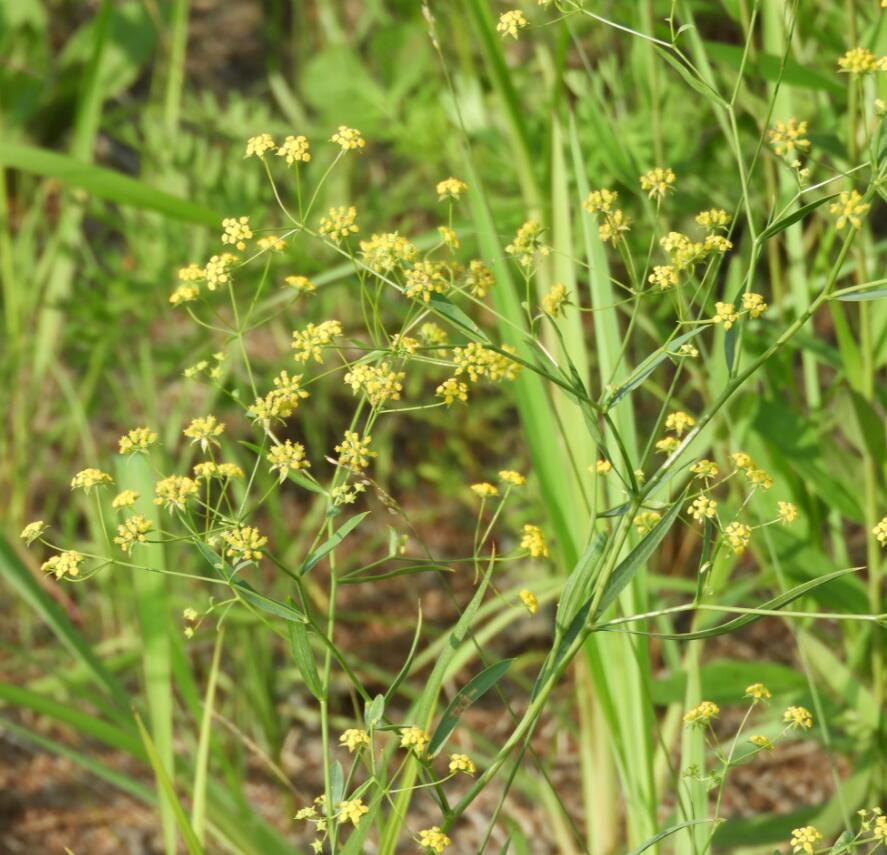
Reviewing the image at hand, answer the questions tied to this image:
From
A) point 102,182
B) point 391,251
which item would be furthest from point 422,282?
point 102,182

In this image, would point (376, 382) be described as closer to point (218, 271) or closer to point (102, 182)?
point (218, 271)

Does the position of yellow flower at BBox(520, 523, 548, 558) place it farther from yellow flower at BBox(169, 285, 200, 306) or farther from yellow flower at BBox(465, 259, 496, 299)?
yellow flower at BBox(169, 285, 200, 306)

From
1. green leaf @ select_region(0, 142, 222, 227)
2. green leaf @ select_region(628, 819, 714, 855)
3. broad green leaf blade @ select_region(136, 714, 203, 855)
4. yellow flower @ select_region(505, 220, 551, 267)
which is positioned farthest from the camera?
green leaf @ select_region(0, 142, 222, 227)

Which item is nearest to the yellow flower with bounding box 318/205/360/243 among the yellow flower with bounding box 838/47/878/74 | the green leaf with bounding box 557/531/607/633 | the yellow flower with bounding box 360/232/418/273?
the yellow flower with bounding box 360/232/418/273

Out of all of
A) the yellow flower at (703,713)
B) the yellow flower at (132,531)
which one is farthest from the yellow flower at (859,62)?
the yellow flower at (132,531)

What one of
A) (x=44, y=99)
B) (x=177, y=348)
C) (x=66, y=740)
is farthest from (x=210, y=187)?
(x=66, y=740)

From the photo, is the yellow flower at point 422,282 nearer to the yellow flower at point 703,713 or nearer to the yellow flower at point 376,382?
the yellow flower at point 376,382
